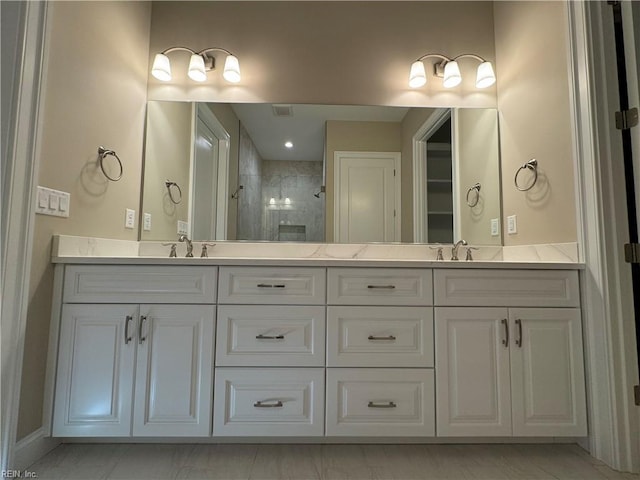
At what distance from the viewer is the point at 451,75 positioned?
2.15 m

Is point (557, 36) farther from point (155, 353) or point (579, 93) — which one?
point (155, 353)

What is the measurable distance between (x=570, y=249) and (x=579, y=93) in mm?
706

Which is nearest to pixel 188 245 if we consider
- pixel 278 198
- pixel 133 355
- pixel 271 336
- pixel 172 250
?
pixel 172 250

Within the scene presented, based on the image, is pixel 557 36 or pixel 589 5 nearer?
pixel 589 5

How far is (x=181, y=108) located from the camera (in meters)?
2.17

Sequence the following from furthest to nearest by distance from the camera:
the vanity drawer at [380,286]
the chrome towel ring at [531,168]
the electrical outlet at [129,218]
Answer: the electrical outlet at [129,218] < the chrome towel ring at [531,168] < the vanity drawer at [380,286]

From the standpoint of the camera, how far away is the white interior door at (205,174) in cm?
215

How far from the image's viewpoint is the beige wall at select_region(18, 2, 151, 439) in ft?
4.58

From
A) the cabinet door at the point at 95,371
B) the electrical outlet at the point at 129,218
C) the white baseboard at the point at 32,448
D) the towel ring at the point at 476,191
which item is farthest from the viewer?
the towel ring at the point at 476,191

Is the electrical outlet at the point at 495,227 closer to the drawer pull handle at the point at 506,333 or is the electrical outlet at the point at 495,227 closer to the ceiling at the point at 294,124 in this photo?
the drawer pull handle at the point at 506,333

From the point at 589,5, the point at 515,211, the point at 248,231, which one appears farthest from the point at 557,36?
the point at 248,231

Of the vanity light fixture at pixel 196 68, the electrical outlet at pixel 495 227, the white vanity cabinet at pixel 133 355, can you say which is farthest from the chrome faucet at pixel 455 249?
the vanity light fixture at pixel 196 68

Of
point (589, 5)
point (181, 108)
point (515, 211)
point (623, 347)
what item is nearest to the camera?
point (623, 347)

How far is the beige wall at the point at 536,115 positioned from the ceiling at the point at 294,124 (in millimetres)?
666
